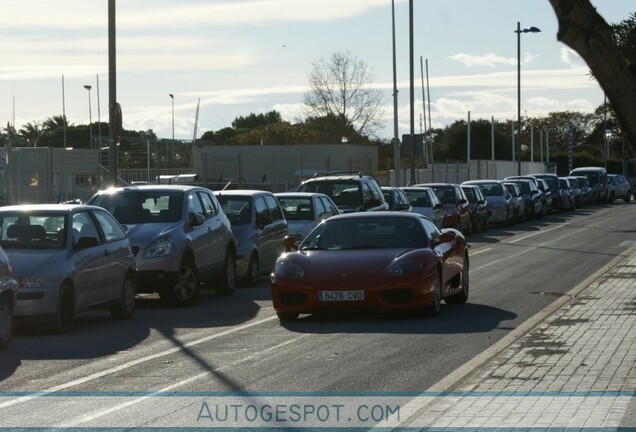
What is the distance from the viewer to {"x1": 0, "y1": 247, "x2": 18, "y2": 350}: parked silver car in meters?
14.5

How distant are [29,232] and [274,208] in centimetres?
906

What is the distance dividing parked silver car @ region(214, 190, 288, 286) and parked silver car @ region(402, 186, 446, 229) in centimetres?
1279

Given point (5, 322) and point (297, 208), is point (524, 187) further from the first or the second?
point (5, 322)

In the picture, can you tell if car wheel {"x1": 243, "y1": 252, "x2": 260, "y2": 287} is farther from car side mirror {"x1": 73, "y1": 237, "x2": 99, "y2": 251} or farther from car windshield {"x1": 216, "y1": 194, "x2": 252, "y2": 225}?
car side mirror {"x1": 73, "y1": 237, "x2": 99, "y2": 251}

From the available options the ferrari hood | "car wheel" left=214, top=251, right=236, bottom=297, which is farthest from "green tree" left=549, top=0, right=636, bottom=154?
"car wheel" left=214, top=251, right=236, bottom=297

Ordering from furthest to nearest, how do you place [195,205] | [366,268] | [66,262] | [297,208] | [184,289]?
[297,208] < [195,205] < [184,289] < [366,268] < [66,262]

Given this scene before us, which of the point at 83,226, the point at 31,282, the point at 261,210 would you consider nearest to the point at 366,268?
the point at 83,226

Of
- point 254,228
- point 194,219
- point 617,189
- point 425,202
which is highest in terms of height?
point 194,219

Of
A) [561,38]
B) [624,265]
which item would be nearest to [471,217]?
Answer: [624,265]

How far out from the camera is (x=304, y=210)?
27.8 meters

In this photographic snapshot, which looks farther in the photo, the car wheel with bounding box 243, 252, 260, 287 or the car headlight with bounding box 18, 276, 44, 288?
the car wheel with bounding box 243, 252, 260, 287

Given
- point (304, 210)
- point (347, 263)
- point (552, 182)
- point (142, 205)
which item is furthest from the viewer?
point (552, 182)

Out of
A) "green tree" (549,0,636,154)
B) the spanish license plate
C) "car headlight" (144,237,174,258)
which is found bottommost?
the spanish license plate

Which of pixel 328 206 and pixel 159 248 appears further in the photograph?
pixel 328 206
